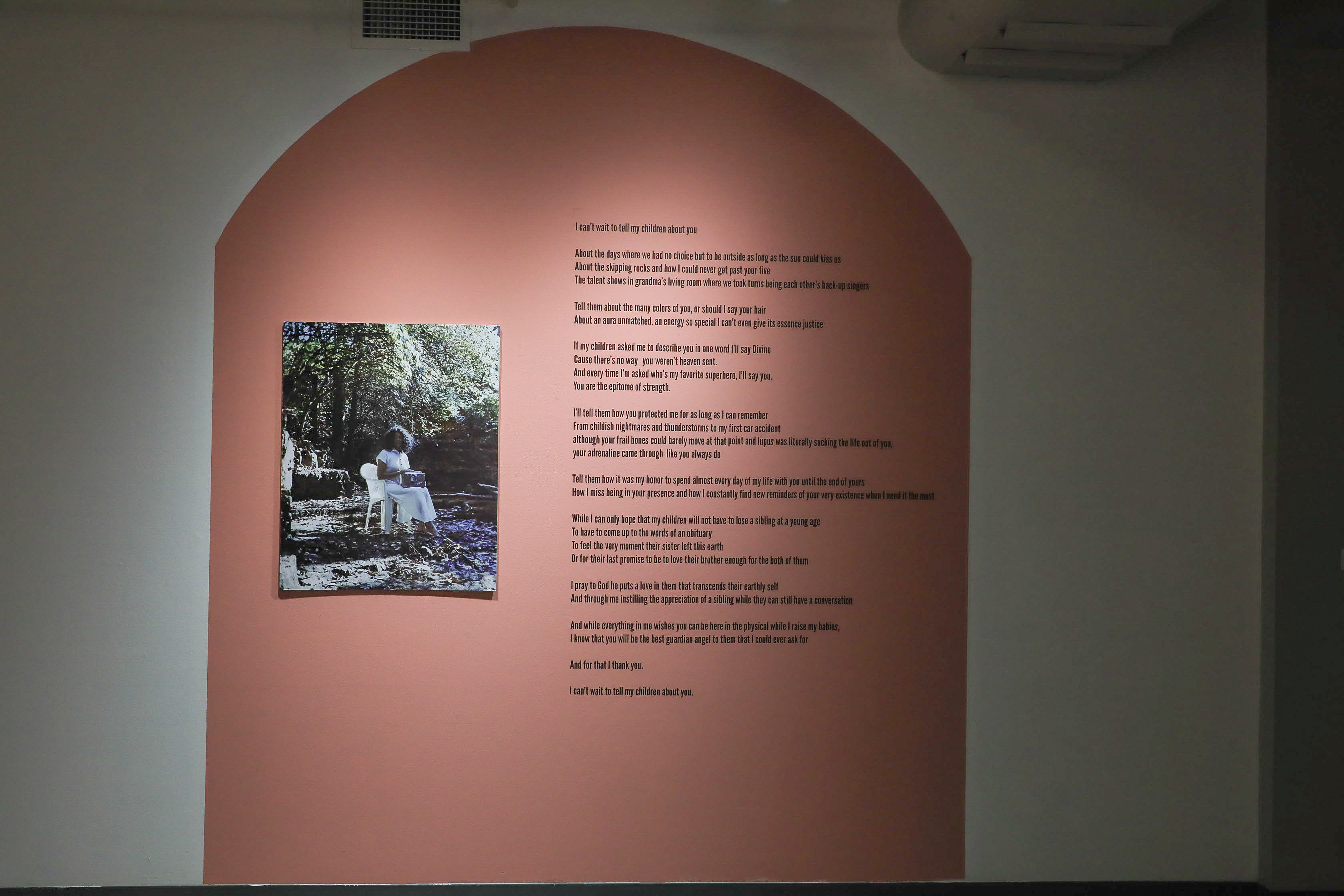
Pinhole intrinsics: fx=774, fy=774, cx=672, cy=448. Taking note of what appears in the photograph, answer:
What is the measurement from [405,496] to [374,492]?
10 cm

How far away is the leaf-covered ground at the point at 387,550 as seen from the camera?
2.52 meters

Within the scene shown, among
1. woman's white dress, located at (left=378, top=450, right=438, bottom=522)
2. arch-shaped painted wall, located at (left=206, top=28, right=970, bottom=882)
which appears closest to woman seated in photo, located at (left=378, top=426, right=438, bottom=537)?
woman's white dress, located at (left=378, top=450, right=438, bottom=522)

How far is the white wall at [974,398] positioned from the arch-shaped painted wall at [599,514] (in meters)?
0.12

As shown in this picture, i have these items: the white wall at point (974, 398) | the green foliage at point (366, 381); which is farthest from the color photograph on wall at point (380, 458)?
the white wall at point (974, 398)

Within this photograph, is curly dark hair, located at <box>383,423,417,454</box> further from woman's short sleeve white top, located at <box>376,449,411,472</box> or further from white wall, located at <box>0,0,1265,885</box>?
white wall, located at <box>0,0,1265,885</box>

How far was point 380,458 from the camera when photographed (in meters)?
2.53

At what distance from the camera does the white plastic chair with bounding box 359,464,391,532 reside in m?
2.52
